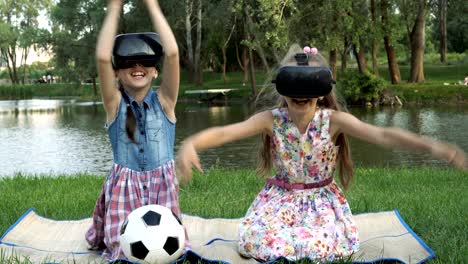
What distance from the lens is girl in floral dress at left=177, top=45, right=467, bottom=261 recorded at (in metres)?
4.05

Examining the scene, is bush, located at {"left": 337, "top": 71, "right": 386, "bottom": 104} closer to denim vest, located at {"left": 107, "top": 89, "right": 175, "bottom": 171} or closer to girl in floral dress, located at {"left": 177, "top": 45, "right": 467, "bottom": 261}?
girl in floral dress, located at {"left": 177, "top": 45, "right": 467, "bottom": 261}


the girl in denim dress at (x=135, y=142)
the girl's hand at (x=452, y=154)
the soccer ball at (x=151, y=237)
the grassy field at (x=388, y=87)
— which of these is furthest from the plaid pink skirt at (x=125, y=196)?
the grassy field at (x=388, y=87)

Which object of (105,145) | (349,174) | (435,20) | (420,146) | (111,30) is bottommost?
(105,145)

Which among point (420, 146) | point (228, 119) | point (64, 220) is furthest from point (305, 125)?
point (228, 119)

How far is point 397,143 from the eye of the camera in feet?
13.1

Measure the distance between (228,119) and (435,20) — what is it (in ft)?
112

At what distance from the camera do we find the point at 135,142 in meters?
4.45

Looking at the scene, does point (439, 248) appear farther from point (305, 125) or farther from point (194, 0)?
point (194, 0)

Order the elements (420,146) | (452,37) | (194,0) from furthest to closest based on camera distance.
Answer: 1. (452,37)
2. (194,0)
3. (420,146)

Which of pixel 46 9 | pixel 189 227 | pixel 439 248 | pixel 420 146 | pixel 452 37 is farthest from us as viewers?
pixel 46 9

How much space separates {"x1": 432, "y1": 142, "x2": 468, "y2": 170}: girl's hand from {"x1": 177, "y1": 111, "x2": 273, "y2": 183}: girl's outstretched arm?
1183 millimetres

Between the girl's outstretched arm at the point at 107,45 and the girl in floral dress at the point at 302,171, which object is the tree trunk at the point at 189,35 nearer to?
the girl in floral dress at the point at 302,171

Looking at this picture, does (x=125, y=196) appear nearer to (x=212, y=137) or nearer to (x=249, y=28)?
(x=212, y=137)

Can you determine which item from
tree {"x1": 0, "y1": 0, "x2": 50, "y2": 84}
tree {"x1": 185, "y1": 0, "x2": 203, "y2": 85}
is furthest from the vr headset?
tree {"x1": 0, "y1": 0, "x2": 50, "y2": 84}
